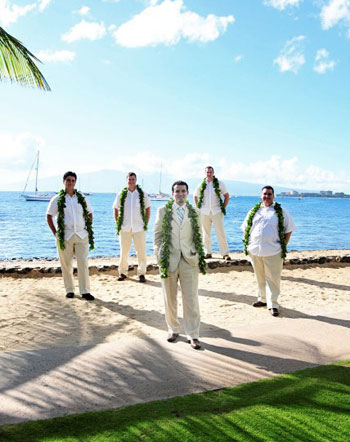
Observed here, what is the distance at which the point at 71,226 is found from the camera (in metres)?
7.59

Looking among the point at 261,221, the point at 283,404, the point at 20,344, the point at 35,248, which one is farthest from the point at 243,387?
the point at 35,248

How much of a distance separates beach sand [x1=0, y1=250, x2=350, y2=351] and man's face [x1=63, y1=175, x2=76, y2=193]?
2052 millimetres

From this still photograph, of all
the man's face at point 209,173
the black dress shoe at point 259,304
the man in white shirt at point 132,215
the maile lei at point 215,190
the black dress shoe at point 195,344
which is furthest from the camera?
the maile lei at point 215,190

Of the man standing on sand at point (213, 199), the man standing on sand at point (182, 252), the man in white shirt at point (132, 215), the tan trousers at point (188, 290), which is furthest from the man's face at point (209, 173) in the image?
the tan trousers at point (188, 290)

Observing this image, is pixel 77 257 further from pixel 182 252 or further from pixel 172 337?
pixel 182 252

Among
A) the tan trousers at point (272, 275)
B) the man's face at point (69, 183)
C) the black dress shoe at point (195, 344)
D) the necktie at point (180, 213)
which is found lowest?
the black dress shoe at point (195, 344)

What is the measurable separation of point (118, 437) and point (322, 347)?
307cm

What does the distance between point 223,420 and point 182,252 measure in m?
2.24

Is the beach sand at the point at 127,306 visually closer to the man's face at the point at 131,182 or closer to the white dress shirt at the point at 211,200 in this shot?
the white dress shirt at the point at 211,200

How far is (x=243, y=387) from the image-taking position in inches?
159

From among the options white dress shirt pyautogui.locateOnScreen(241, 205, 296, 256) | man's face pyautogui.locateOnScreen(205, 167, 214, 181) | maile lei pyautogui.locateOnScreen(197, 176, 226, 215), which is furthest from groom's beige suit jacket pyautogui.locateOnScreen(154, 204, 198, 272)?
maile lei pyautogui.locateOnScreen(197, 176, 226, 215)

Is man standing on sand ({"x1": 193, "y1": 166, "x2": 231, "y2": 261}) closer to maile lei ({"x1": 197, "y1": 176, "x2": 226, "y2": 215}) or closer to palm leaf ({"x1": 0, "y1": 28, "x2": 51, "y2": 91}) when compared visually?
maile lei ({"x1": 197, "y1": 176, "x2": 226, "y2": 215})

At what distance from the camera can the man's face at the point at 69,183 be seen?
24.8ft

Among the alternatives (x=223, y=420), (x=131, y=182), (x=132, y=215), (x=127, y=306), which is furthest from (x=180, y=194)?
(x=132, y=215)
